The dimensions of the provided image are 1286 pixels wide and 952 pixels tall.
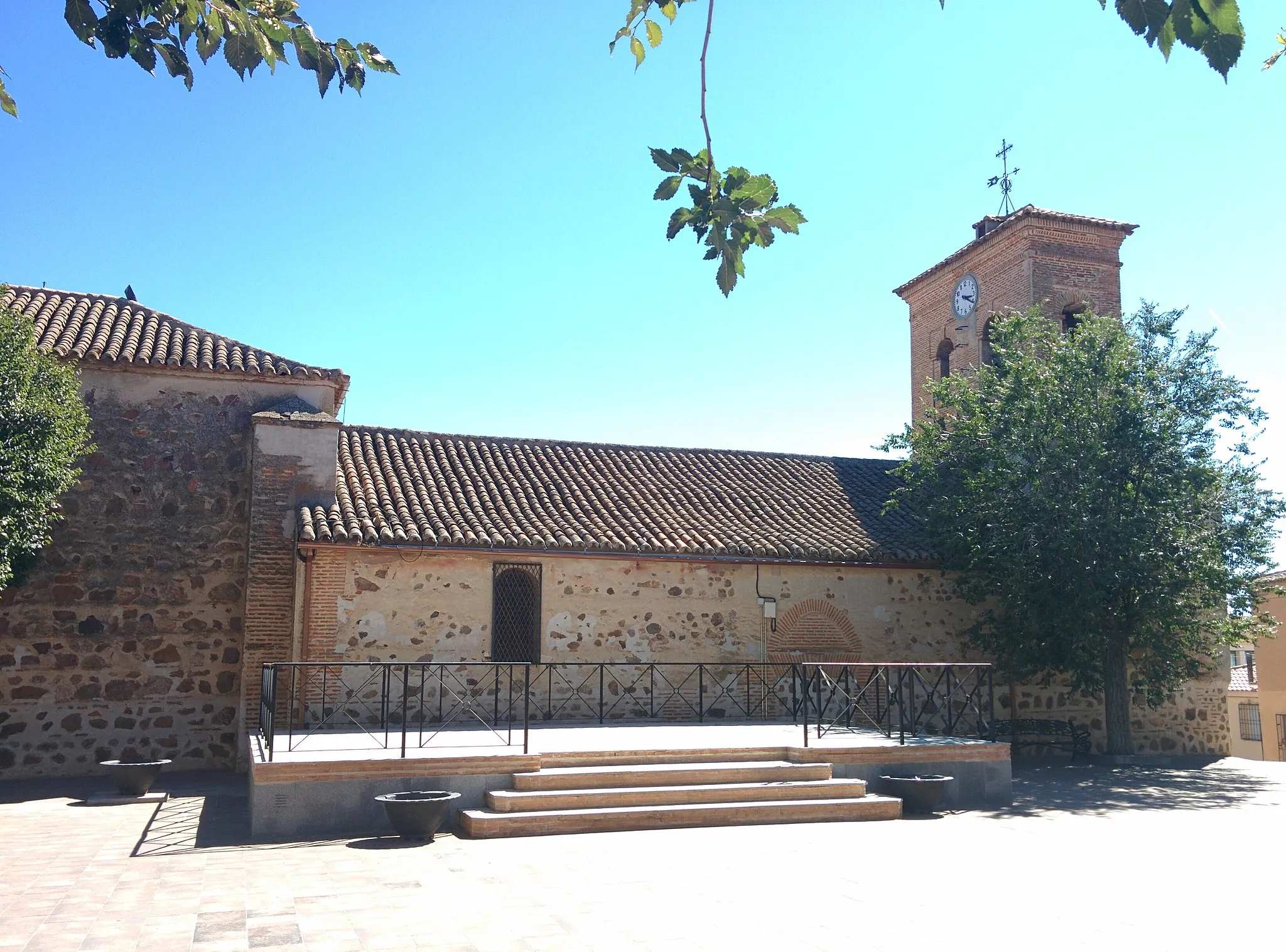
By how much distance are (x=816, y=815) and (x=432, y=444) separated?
34.9 feet

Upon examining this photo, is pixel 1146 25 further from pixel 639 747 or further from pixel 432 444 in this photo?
pixel 432 444

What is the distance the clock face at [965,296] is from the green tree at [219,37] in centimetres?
2116

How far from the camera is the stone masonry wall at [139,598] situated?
43.8 ft

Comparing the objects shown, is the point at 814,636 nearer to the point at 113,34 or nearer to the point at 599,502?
the point at 599,502

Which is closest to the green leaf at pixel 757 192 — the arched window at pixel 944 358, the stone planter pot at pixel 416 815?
the stone planter pot at pixel 416 815

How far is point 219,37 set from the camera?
3938mm

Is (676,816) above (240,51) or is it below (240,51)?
below

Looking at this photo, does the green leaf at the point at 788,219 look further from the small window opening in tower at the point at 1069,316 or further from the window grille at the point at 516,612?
the small window opening in tower at the point at 1069,316

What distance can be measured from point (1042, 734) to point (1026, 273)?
9.94 meters

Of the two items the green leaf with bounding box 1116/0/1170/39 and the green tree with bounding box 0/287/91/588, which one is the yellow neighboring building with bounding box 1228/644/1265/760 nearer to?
the green tree with bounding box 0/287/91/588

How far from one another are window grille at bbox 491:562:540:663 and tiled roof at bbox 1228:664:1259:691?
24041 millimetres

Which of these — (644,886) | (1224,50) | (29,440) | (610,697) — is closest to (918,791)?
(644,886)

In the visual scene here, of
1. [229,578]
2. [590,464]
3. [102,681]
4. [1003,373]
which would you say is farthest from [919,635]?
[102,681]

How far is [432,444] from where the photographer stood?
18219mm
